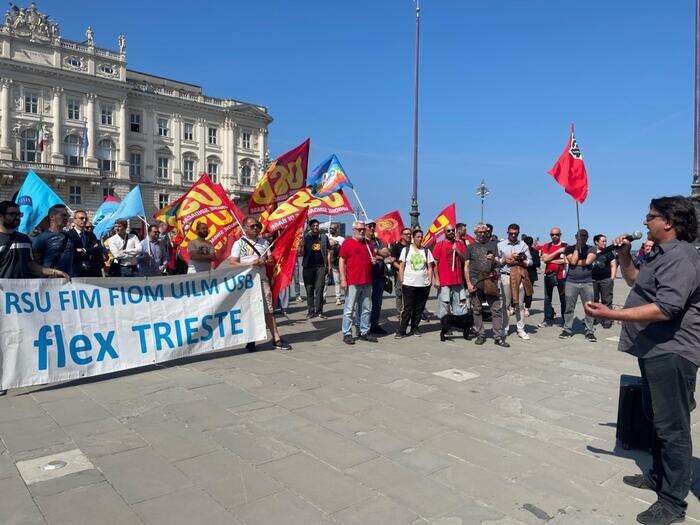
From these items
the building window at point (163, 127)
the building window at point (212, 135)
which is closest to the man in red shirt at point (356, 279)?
the building window at point (163, 127)

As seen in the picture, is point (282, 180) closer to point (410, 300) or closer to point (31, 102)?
point (410, 300)

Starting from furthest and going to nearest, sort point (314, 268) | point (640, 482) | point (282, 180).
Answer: point (314, 268), point (282, 180), point (640, 482)

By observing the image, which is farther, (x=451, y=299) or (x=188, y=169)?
(x=188, y=169)

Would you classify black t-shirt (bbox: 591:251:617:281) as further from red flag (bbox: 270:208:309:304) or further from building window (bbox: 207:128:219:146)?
building window (bbox: 207:128:219:146)

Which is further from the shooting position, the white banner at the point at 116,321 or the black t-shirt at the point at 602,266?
the black t-shirt at the point at 602,266

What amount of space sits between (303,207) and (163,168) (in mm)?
57851

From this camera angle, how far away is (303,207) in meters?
8.87

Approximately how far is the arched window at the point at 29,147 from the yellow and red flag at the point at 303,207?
174ft

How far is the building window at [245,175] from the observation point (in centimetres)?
6775

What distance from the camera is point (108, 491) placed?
310 cm

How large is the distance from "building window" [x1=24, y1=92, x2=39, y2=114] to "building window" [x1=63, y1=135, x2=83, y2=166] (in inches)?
Answer: 153

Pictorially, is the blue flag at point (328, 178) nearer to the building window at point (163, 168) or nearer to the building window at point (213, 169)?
the building window at point (163, 168)

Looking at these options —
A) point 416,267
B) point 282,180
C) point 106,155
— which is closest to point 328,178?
point 282,180

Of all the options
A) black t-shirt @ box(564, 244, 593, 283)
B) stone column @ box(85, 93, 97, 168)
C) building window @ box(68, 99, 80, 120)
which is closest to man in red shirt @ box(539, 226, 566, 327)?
black t-shirt @ box(564, 244, 593, 283)
